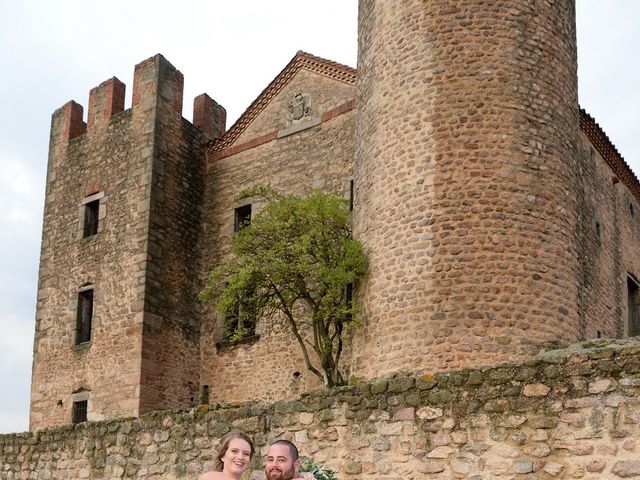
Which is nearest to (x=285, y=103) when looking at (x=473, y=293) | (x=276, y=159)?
(x=276, y=159)

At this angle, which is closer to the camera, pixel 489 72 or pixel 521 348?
pixel 521 348

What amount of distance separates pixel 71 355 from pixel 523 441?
14.6 meters

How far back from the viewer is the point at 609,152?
1827 centimetres

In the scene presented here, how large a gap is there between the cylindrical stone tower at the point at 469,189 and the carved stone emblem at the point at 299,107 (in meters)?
5.54

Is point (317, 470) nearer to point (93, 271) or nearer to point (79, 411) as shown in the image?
point (79, 411)

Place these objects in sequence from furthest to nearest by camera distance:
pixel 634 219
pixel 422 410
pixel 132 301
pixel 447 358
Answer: pixel 634 219 → pixel 132 301 → pixel 447 358 → pixel 422 410

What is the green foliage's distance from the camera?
7.26 metres

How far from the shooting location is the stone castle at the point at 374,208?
1218cm

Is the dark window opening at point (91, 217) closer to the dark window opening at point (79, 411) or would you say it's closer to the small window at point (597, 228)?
the dark window opening at point (79, 411)

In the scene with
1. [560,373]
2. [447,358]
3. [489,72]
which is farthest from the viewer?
[489,72]

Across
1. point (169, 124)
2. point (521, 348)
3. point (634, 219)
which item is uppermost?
point (169, 124)

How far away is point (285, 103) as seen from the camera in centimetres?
1958

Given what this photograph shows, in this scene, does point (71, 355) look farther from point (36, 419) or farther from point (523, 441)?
point (523, 441)

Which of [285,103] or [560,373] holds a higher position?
[285,103]
